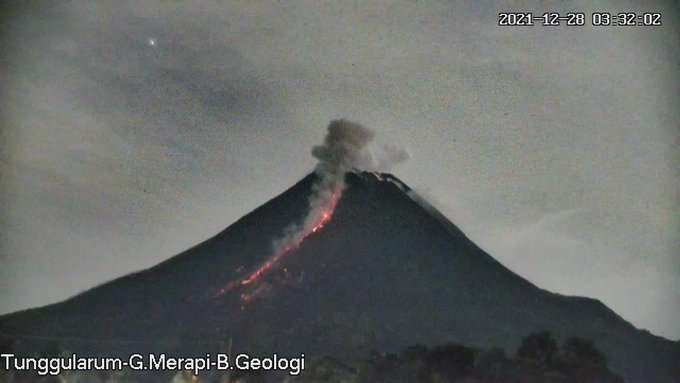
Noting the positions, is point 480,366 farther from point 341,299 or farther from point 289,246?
point 289,246

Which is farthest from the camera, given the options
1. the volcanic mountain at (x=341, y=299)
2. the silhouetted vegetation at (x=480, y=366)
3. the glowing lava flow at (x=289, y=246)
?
the glowing lava flow at (x=289, y=246)

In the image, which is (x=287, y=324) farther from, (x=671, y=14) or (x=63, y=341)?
(x=671, y=14)

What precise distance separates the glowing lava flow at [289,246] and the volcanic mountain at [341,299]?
0.09 feet

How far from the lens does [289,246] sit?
8.98 meters

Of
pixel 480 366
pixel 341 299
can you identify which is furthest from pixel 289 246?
pixel 480 366

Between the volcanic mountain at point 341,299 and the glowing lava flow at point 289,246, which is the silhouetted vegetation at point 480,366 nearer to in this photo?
the volcanic mountain at point 341,299

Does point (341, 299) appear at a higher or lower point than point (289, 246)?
lower

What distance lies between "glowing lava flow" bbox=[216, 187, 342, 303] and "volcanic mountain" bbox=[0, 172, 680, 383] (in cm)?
3

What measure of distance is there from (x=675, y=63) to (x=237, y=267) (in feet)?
17.1

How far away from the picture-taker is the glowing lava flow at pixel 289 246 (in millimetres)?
8125

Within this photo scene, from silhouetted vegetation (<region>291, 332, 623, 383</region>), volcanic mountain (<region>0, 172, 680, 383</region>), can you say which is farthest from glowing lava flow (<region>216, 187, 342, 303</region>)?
silhouetted vegetation (<region>291, 332, 623, 383</region>)

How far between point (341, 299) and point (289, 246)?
1.75 meters

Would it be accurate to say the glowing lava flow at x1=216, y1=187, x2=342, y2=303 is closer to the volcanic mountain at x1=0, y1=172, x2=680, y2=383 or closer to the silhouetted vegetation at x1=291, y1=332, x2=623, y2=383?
the volcanic mountain at x1=0, y1=172, x2=680, y2=383

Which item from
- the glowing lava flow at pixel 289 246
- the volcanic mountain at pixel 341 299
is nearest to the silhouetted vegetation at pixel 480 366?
the volcanic mountain at pixel 341 299
